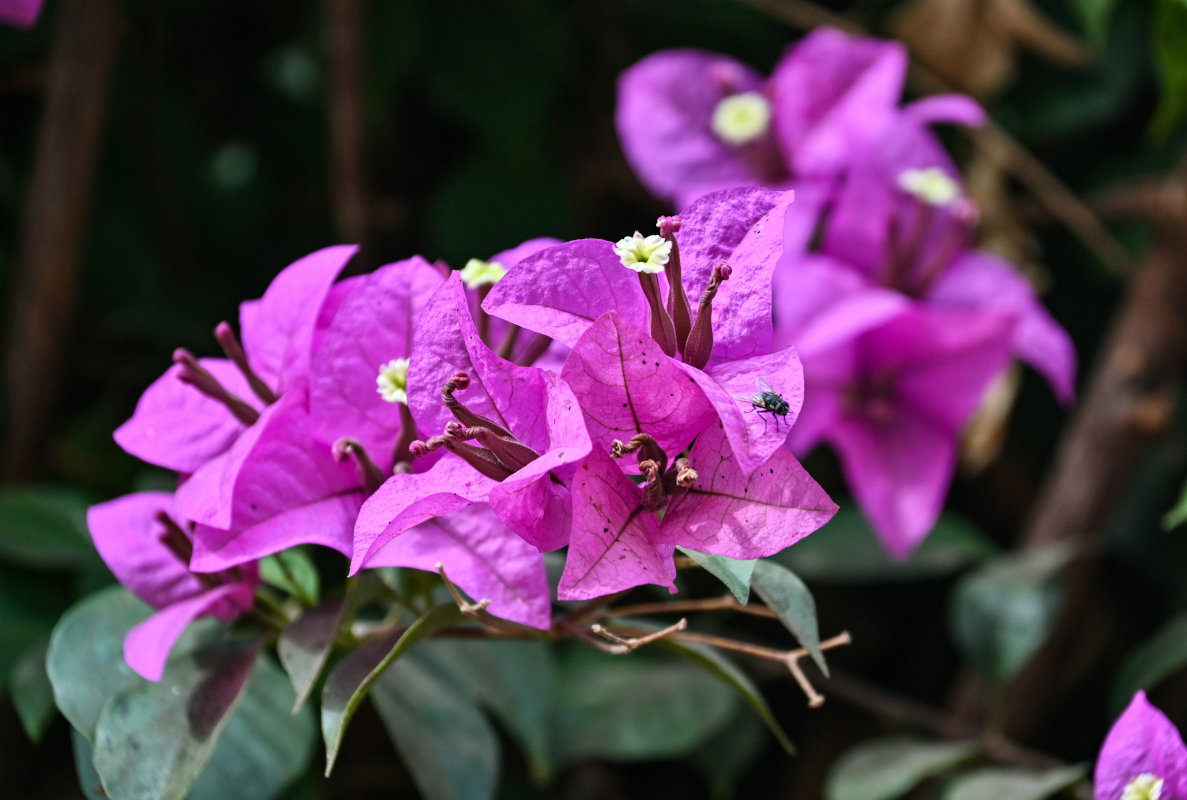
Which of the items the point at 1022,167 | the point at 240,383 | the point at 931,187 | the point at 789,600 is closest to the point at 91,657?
the point at 240,383

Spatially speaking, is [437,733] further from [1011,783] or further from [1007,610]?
[1007,610]

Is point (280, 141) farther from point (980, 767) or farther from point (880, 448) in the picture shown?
point (980, 767)

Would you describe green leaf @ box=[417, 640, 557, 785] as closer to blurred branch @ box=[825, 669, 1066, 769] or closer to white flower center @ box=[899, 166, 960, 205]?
blurred branch @ box=[825, 669, 1066, 769]

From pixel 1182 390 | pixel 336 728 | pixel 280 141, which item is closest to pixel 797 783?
pixel 1182 390

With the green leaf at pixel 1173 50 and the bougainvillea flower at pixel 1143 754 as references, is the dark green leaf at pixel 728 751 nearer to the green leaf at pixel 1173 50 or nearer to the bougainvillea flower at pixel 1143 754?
the bougainvillea flower at pixel 1143 754

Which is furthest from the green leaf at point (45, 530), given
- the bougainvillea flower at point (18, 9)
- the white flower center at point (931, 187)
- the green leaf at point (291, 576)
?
the white flower center at point (931, 187)

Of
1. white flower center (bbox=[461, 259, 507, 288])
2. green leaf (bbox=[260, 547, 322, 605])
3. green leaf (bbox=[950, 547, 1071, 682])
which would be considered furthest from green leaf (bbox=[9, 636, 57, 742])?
green leaf (bbox=[950, 547, 1071, 682])
